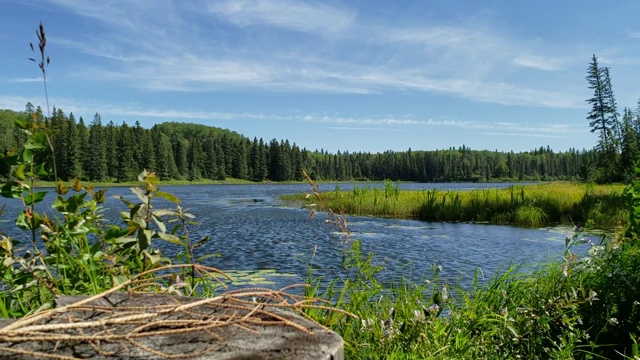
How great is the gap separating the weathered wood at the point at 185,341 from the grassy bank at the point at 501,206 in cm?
1883

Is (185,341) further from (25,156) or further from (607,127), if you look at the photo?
(607,127)

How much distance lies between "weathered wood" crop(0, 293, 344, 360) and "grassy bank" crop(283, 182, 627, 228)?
741 inches

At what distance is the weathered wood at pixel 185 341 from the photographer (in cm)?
126

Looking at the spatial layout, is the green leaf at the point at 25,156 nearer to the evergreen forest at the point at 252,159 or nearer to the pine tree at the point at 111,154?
the evergreen forest at the point at 252,159

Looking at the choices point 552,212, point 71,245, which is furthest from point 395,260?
point 552,212

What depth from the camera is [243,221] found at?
2541 cm

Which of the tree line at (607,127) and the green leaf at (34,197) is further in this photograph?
the tree line at (607,127)

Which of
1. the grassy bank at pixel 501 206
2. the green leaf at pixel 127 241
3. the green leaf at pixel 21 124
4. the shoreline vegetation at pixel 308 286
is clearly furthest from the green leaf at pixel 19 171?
the grassy bank at pixel 501 206

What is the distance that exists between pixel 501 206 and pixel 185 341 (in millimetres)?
25071

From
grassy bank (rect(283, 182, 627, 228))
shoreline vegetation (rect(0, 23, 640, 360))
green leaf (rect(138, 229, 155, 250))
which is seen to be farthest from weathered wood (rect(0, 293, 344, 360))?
grassy bank (rect(283, 182, 627, 228))

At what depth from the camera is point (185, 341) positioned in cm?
134

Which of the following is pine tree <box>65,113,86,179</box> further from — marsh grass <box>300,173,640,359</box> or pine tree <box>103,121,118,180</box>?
marsh grass <box>300,173,640,359</box>

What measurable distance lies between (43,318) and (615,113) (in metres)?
73.6

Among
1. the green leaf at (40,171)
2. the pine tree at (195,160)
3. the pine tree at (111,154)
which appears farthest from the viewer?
the pine tree at (195,160)
